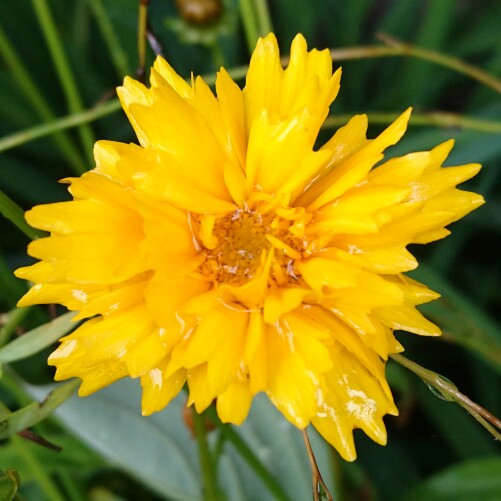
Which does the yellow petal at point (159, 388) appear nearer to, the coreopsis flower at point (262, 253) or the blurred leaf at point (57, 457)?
the coreopsis flower at point (262, 253)

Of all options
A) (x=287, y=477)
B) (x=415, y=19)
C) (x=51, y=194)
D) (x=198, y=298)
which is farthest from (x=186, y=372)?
(x=415, y=19)

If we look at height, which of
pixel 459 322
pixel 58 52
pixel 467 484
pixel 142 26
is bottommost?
pixel 467 484

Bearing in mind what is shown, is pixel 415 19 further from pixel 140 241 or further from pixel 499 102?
pixel 140 241

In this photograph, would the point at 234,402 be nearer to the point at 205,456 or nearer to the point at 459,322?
the point at 205,456

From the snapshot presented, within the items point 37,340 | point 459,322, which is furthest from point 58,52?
point 459,322

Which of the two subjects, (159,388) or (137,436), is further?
(137,436)

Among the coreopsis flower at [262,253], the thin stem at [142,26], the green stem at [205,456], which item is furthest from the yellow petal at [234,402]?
the thin stem at [142,26]

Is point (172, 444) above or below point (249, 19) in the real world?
below
